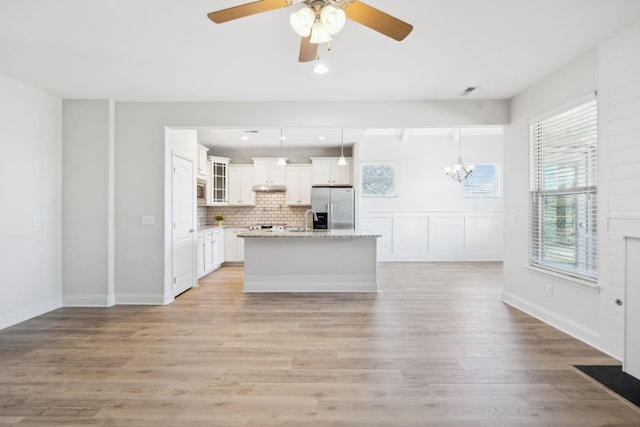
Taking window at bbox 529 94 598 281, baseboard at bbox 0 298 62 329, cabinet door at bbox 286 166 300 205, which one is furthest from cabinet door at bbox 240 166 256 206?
window at bbox 529 94 598 281

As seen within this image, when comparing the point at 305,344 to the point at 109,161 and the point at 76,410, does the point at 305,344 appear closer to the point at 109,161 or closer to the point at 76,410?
the point at 76,410

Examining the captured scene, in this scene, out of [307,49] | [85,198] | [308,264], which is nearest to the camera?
[307,49]

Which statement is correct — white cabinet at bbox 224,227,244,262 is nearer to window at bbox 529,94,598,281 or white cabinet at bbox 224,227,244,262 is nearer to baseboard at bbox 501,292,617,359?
baseboard at bbox 501,292,617,359

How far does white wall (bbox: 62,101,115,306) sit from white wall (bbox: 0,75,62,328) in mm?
91

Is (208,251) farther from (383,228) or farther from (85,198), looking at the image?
(383,228)

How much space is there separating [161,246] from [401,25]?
3839 mm

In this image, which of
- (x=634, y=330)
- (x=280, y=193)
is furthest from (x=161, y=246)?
(x=634, y=330)

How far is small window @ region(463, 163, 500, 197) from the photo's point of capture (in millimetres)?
7801

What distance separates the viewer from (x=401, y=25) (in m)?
1.88

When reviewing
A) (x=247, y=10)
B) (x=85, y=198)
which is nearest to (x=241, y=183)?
(x=85, y=198)

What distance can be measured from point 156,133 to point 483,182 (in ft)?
22.6

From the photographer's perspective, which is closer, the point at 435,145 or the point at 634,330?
the point at 634,330

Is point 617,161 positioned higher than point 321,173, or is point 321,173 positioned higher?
point 321,173

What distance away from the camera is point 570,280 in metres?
3.26
